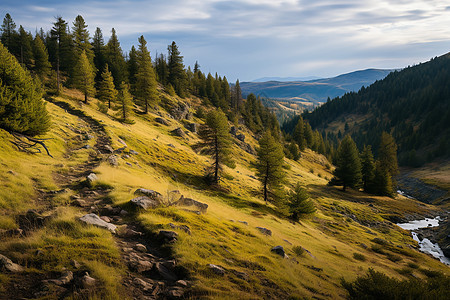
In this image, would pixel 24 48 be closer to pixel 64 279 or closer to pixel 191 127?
pixel 191 127

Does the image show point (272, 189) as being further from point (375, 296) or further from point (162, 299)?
point (162, 299)

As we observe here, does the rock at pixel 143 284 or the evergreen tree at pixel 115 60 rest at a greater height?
the evergreen tree at pixel 115 60

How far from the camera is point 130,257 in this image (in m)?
8.20

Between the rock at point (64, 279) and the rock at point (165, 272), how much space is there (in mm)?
2620

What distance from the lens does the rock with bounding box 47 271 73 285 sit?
626cm

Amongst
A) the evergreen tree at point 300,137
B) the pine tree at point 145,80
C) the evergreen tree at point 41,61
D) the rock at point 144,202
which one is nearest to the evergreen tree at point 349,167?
the evergreen tree at point 300,137

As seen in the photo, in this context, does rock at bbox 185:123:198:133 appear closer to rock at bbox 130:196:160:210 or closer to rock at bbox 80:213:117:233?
rock at bbox 130:196:160:210

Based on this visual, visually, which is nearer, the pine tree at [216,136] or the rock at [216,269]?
the rock at [216,269]

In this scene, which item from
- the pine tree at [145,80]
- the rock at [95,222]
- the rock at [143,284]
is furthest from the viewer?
the pine tree at [145,80]

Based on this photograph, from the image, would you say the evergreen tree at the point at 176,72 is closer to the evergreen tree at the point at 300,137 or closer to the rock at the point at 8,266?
the evergreen tree at the point at 300,137

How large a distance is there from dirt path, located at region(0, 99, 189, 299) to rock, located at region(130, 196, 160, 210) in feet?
2.13

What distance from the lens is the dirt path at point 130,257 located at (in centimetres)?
621

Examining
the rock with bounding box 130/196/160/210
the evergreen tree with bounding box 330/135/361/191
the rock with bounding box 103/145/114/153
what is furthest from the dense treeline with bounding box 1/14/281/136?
the evergreen tree with bounding box 330/135/361/191

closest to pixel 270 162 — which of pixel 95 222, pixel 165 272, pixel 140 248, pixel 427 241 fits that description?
pixel 140 248
